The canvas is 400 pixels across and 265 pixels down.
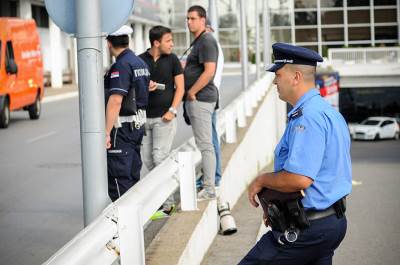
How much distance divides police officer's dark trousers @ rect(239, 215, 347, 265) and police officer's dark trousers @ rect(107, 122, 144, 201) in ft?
9.06

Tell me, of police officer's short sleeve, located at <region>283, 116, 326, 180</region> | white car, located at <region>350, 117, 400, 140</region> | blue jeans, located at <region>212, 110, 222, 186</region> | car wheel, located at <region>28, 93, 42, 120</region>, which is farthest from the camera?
white car, located at <region>350, 117, 400, 140</region>

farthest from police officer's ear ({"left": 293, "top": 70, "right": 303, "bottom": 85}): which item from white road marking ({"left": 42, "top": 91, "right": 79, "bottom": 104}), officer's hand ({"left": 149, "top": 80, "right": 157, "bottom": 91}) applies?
white road marking ({"left": 42, "top": 91, "right": 79, "bottom": 104})

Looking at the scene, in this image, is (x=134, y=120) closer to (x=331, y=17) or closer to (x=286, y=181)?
(x=286, y=181)

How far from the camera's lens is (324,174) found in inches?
175

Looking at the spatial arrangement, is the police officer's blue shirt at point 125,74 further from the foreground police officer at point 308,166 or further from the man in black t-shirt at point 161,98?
the foreground police officer at point 308,166

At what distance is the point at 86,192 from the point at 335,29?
7336 centimetres

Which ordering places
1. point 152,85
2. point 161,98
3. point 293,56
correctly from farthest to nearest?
1. point 161,98
2. point 152,85
3. point 293,56

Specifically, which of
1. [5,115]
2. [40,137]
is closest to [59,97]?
[5,115]

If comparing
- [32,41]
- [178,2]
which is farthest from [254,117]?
[178,2]

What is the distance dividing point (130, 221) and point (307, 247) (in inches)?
48.4

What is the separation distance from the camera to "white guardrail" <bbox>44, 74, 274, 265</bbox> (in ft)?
14.2

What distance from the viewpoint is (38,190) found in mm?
11484

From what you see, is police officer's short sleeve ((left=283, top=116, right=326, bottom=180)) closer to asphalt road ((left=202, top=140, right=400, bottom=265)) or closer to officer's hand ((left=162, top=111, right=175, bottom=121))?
asphalt road ((left=202, top=140, right=400, bottom=265))

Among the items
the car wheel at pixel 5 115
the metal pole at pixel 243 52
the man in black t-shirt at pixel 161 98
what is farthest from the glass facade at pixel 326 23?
the man in black t-shirt at pixel 161 98
